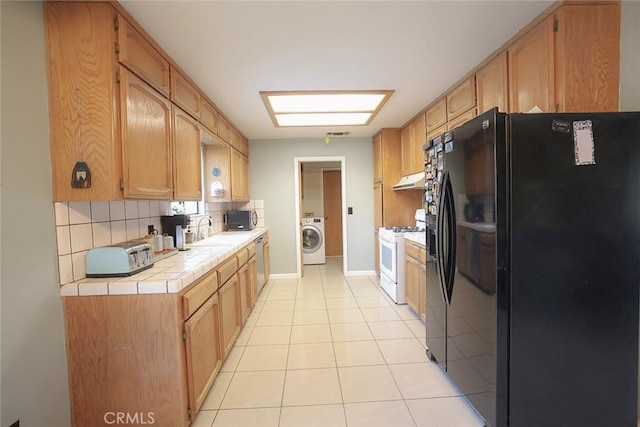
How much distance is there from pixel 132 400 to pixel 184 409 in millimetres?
252

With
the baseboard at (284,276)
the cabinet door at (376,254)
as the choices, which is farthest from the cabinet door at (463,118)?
the baseboard at (284,276)

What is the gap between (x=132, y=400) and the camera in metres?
1.39

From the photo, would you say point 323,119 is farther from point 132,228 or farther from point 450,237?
point 132,228

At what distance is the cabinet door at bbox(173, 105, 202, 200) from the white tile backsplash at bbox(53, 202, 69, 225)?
0.59 metres

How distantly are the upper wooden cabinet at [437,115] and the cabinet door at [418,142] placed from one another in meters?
0.13

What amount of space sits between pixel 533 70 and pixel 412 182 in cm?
174

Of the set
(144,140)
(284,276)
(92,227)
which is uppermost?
(144,140)

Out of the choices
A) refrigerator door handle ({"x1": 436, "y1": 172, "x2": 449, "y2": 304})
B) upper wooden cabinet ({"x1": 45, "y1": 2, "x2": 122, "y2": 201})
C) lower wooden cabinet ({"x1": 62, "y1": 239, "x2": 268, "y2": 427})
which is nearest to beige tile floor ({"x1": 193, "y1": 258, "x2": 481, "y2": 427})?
lower wooden cabinet ({"x1": 62, "y1": 239, "x2": 268, "y2": 427})

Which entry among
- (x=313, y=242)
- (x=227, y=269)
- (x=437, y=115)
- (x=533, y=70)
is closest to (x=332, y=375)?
(x=227, y=269)

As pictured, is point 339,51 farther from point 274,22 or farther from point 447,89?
point 447,89

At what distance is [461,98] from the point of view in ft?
7.68

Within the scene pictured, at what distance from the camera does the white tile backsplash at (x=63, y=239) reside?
1371 millimetres

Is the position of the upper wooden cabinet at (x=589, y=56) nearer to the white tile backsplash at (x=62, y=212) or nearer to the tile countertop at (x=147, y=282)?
the tile countertop at (x=147, y=282)

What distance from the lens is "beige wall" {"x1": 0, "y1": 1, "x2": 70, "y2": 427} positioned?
115cm
